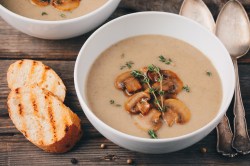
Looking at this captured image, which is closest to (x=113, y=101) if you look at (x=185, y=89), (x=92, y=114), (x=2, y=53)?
(x=92, y=114)

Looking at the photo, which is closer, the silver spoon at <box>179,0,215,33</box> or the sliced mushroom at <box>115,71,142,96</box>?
the sliced mushroom at <box>115,71,142,96</box>

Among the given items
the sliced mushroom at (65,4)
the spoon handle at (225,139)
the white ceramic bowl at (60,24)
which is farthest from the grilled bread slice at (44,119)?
the spoon handle at (225,139)

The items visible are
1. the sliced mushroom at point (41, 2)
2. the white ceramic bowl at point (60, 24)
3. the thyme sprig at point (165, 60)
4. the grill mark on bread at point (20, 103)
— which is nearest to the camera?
the grill mark on bread at point (20, 103)

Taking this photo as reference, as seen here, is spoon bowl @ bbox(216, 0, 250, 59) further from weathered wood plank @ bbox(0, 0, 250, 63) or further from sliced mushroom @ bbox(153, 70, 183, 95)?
sliced mushroom @ bbox(153, 70, 183, 95)

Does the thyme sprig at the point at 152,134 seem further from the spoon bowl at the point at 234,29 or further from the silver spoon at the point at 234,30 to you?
the spoon bowl at the point at 234,29

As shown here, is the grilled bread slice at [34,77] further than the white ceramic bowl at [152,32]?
Yes

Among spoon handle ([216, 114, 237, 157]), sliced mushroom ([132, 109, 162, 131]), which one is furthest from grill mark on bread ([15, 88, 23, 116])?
spoon handle ([216, 114, 237, 157])

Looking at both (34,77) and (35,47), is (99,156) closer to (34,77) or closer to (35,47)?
(34,77)
